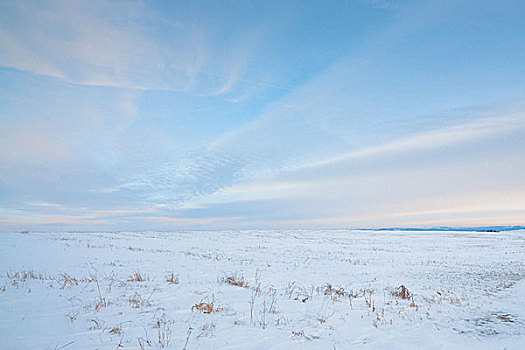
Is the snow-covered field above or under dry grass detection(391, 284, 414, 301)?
above

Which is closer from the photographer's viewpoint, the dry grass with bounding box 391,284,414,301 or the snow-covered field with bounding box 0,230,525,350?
the snow-covered field with bounding box 0,230,525,350

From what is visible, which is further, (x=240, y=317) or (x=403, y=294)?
(x=403, y=294)

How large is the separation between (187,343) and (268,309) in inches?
110

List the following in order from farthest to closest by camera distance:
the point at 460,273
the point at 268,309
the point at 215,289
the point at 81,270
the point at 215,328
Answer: the point at 460,273 < the point at 81,270 < the point at 215,289 < the point at 268,309 < the point at 215,328

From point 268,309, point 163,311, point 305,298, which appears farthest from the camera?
point 305,298

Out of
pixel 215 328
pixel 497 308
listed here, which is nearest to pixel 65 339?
pixel 215 328

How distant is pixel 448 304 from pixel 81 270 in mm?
13978

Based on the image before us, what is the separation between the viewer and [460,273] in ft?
49.9

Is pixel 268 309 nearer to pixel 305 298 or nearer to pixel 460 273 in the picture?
pixel 305 298

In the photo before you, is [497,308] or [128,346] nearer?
[128,346]

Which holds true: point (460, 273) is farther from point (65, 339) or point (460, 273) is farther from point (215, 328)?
point (65, 339)

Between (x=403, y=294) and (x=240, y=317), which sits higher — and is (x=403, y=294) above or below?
below

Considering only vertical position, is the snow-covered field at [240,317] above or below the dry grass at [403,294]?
above

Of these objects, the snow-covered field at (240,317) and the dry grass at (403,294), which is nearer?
the snow-covered field at (240,317)
